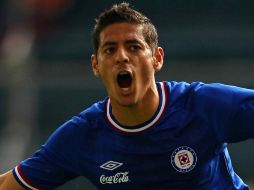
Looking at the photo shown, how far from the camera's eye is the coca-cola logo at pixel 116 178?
4109mm

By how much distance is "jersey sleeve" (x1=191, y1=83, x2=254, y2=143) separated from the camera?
12.6 feet

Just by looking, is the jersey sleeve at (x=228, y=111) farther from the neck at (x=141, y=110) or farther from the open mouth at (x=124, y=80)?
the open mouth at (x=124, y=80)

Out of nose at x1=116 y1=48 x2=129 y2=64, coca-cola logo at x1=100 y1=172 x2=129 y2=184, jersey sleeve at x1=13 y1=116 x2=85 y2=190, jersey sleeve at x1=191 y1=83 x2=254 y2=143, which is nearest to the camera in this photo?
jersey sleeve at x1=191 y1=83 x2=254 y2=143

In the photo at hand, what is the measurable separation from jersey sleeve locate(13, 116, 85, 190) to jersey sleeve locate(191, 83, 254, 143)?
0.71 m

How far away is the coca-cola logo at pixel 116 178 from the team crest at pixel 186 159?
0.26 metres

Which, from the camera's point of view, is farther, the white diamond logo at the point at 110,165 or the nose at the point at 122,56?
the white diamond logo at the point at 110,165

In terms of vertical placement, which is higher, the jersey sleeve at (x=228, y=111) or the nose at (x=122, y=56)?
the nose at (x=122, y=56)

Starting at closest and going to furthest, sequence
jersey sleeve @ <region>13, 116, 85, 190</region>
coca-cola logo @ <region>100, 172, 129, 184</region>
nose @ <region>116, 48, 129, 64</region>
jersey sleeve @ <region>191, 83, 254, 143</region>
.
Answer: jersey sleeve @ <region>191, 83, 254, 143</region> → nose @ <region>116, 48, 129, 64</region> → coca-cola logo @ <region>100, 172, 129, 184</region> → jersey sleeve @ <region>13, 116, 85, 190</region>

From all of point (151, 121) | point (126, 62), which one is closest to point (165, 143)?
point (151, 121)

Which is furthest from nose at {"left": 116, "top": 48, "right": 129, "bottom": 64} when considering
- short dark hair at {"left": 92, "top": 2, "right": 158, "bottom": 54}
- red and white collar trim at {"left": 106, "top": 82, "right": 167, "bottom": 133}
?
red and white collar trim at {"left": 106, "top": 82, "right": 167, "bottom": 133}

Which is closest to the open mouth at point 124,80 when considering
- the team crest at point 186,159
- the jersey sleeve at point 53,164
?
the jersey sleeve at point 53,164

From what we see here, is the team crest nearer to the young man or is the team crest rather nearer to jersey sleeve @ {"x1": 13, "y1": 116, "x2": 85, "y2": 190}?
the young man

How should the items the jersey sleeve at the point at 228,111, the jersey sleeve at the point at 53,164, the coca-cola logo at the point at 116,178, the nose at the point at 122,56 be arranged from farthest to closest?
the jersey sleeve at the point at 53,164, the coca-cola logo at the point at 116,178, the nose at the point at 122,56, the jersey sleeve at the point at 228,111

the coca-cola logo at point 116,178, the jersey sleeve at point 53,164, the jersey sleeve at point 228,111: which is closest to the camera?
the jersey sleeve at point 228,111
